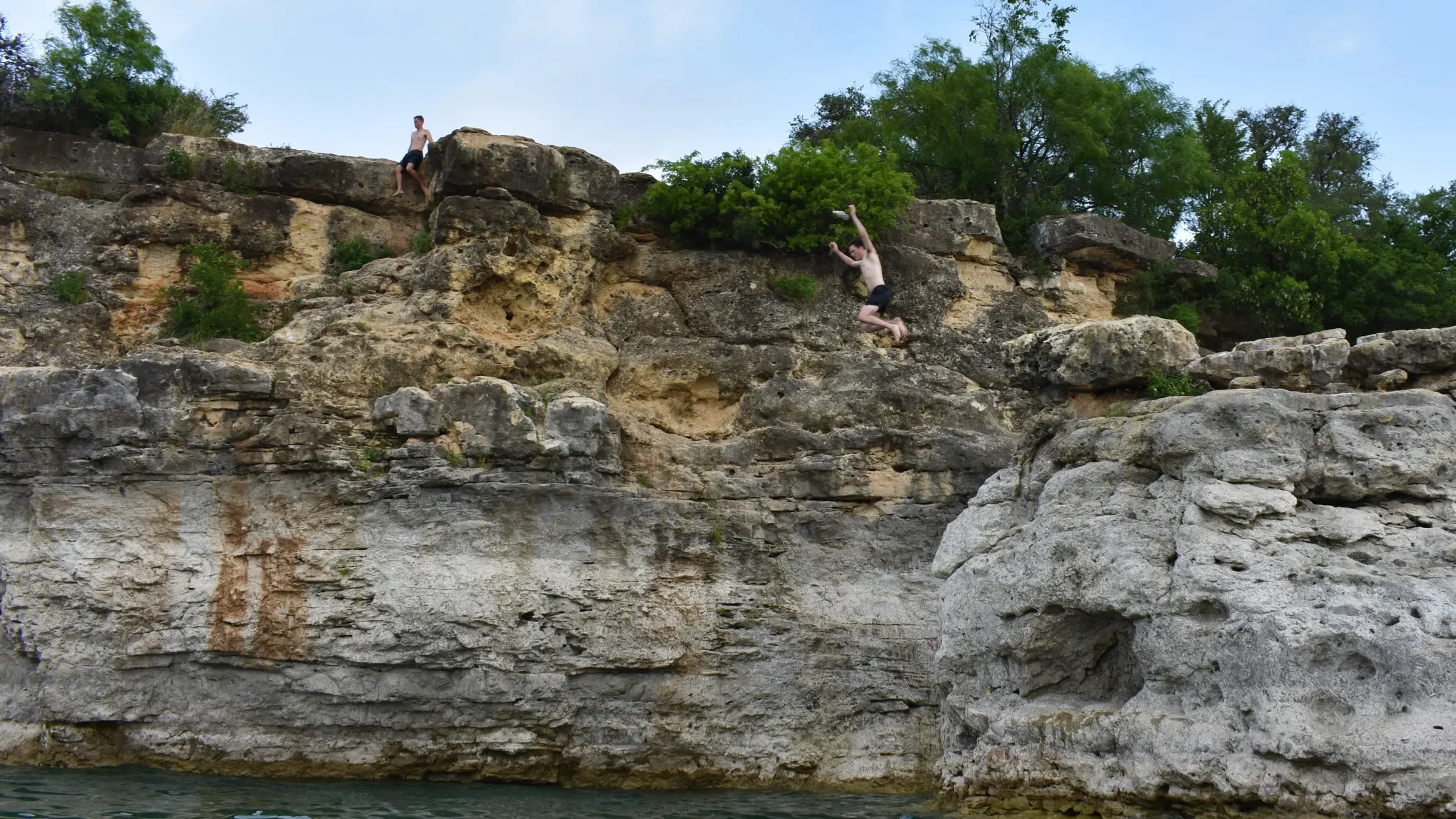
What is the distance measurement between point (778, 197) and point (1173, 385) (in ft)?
19.1

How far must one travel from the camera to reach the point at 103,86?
15445mm

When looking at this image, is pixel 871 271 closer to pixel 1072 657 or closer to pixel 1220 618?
pixel 1072 657

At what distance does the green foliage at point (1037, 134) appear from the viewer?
1817 centimetres

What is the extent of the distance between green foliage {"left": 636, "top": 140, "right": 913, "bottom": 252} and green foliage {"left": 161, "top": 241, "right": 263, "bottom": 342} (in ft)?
15.5

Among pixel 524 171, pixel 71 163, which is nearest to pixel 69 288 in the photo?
pixel 71 163

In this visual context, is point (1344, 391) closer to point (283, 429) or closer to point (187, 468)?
point (283, 429)

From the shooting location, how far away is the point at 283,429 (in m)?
12.9

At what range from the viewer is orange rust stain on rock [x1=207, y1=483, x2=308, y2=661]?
12461 millimetres

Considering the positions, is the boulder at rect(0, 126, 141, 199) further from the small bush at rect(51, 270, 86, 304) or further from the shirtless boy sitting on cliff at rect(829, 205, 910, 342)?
the shirtless boy sitting on cliff at rect(829, 205, 910, 342)

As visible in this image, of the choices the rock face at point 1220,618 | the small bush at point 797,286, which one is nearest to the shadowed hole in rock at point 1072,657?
the rock face at point 1220,618

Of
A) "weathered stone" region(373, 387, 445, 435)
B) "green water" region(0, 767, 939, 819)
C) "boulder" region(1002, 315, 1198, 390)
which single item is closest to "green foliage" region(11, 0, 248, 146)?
"weathered stone" region(373, 387, 445, 435)

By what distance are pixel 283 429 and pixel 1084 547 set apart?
25.9ft

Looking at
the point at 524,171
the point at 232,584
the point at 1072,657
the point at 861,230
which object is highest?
the point at 524,171

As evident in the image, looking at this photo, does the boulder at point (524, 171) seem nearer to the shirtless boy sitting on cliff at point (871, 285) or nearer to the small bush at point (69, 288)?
the shirtless boy sitting on cliff at point (871, 285)
